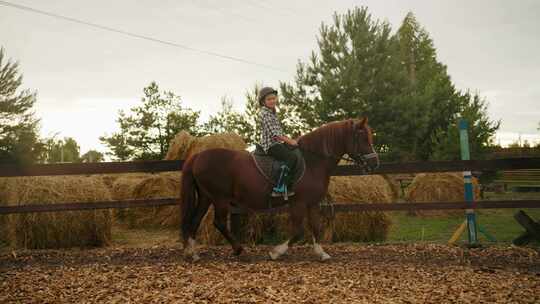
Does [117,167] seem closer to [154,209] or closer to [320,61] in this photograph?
[154,209]

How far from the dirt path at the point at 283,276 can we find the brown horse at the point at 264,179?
0.49 m

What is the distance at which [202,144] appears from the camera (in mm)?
8992

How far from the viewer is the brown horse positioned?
5340 millimetres

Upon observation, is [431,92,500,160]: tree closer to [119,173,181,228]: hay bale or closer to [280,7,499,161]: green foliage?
[280,7,499,161]: green foliage

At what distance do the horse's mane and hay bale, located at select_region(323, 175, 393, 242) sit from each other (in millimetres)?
1784

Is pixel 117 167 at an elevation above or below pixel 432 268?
above

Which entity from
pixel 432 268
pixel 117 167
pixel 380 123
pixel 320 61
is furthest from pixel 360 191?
pixel 320 61

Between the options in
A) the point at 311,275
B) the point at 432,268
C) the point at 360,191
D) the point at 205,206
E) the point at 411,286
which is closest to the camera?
the point at 411,286

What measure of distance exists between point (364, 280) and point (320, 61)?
24.3 metres

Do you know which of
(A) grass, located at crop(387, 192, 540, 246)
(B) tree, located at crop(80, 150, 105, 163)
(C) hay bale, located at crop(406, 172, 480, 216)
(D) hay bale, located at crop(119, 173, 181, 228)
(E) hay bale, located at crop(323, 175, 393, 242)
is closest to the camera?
(E) hay bale, located at crop(323, 175, 393, 242)

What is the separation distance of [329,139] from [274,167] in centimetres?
90

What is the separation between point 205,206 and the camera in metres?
5.77

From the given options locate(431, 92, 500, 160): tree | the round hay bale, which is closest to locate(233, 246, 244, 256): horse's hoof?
the round hay bale

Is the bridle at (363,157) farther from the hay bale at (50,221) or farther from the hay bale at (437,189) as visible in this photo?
the hay bale at (437,189)
